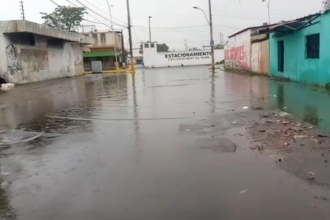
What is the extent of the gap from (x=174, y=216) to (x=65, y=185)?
179 centimetres

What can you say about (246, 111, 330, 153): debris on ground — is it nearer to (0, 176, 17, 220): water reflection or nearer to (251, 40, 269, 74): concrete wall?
(0, 176, 17, 220): water reflection

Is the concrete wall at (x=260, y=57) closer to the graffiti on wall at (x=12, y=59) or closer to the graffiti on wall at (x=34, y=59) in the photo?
the graffiti on wall at (x=34, y=59)

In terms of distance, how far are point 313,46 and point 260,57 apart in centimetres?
990

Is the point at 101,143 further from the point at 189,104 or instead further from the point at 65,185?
the point at 189,104

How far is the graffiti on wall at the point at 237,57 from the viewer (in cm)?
3338

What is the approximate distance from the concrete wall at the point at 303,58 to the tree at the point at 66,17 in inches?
2178

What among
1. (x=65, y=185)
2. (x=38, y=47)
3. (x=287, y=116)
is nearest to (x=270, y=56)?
(x=287, y=116)

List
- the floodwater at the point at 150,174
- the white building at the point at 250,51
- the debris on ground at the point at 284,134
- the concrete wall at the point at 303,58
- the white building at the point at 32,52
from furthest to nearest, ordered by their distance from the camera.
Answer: the white building at the point at 250,51
the white building at the point at 32,52
the concrete wall at the point at 303,58
the debris on ground at the point at 284,134
the floodwater at the point at 150,174

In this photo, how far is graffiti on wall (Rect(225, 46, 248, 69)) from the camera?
33375 millimetres

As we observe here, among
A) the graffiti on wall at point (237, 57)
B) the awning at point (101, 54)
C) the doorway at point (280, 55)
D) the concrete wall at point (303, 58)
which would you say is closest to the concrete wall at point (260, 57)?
the concrete wall at point (303, 58)

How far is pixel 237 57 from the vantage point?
3622 cm

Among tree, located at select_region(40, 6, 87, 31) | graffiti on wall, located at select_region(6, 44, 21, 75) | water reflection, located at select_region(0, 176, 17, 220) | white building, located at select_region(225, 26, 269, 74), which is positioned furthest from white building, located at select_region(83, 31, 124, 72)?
water reflection, located at select_region(0, 176, 17, 220)

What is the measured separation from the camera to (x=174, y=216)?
12.6 ft

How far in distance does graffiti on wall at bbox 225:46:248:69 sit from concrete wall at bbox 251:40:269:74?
245cm
